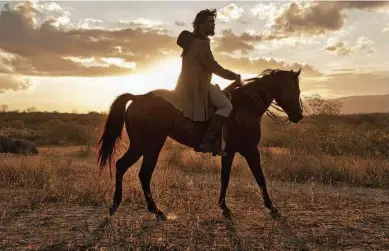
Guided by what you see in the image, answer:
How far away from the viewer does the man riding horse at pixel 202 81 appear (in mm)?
6801

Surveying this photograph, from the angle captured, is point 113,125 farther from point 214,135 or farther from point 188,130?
point 214,135

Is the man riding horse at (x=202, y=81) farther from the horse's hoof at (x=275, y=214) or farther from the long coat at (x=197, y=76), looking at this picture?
the horse's hoof at (x=275, y=214)

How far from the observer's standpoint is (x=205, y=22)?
692 centimetres

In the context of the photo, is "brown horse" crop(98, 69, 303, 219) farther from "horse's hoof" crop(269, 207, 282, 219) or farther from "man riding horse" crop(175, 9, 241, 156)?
"man riding horse" crop(175, 9, 241, 156)

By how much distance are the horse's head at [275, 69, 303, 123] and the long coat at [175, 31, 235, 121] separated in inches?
37.2

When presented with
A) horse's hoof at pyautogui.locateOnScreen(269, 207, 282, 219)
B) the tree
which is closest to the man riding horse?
horse's hoof at pyautogui.locateOnScreen(269, 207, 282, 219)

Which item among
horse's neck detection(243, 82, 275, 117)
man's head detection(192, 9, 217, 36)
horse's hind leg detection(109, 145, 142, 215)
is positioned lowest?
horse's hind leg detection(109, 145, 142, 215)

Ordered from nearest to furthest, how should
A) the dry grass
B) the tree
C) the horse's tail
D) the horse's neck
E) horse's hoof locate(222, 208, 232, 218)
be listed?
the dry grass → horse's hoof locate(222, 208, 232, 218) → the horse's tail → the horse's neck → the tree

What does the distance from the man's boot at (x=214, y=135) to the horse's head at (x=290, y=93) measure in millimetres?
1273

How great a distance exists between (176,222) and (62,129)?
3201cm

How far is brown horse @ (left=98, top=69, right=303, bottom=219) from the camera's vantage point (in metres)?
6.85

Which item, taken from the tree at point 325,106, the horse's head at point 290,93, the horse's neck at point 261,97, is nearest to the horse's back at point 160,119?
the horse's neck at point 261,97

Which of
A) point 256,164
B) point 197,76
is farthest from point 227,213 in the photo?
point 197,76

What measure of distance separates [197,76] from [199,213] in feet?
7.15
